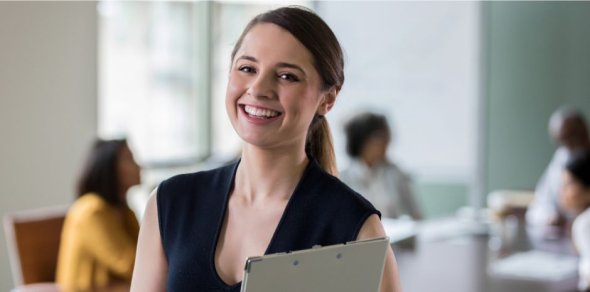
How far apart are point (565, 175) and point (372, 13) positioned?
303 cm

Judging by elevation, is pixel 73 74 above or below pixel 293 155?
below

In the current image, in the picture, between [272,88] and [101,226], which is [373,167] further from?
[272,88]

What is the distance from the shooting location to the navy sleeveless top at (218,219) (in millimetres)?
1349

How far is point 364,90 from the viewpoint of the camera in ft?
22.6

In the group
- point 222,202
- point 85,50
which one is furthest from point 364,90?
point 222,202

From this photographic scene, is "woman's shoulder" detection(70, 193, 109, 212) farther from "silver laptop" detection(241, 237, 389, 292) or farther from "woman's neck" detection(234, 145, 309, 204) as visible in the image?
"silver laptop" detection(241, 237, 389, 292)

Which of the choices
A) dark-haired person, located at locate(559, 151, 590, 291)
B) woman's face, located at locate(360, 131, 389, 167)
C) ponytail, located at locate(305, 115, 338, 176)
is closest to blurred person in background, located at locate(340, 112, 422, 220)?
woman's face, located at locate(360, 131, 389, 167)

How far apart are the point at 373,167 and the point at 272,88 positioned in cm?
364

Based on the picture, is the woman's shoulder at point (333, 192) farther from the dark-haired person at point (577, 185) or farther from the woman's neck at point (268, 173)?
the dark-haired person at point (577, 185)

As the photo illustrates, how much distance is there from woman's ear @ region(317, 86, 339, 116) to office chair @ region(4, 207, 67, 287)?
7.18ft

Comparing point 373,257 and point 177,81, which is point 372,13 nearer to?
point 177,81

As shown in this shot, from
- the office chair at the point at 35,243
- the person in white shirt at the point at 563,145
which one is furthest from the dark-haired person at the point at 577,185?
the office chair at the point at 35,243

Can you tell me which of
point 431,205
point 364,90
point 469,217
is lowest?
point 431,205

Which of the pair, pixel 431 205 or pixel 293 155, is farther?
pixel 431 205
